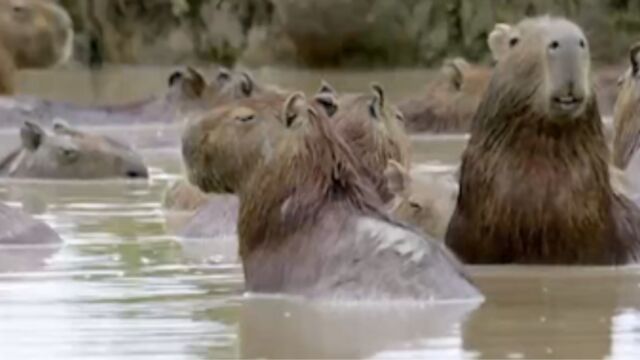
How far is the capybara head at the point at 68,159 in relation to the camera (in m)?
12.8

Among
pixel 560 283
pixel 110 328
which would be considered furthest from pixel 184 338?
pixel 560 283

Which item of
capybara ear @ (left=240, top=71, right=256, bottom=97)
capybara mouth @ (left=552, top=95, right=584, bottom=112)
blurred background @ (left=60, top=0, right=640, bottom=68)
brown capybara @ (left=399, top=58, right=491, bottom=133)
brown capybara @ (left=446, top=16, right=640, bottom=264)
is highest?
capybara mouth @ (left=552, top=95, right=584, bottom=112)

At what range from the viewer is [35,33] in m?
17.6

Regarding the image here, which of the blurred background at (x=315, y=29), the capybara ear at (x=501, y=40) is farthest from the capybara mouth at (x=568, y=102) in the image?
the blurred background at (x=315, y=29)

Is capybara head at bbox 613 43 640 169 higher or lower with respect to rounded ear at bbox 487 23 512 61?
lower

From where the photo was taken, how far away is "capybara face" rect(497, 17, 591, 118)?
758cm

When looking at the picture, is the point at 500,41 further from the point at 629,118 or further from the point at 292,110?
the point at 629,118

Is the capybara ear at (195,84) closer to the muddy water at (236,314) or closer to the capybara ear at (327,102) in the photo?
the muddy water at (236,314)

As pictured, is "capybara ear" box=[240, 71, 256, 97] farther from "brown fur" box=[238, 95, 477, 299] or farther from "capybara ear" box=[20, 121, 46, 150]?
"brown fur" box=[238, 95, 477, 299]

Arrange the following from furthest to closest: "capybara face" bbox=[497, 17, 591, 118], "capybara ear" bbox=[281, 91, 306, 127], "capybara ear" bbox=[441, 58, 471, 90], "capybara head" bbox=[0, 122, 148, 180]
A: "capybara ear" bbox=[441, 58, 471, 90] → "capybara head" bbox=[0, 122, 148, 180] → "capybara face" bbox=[497, 17, 591, 118] → "capybara ear" bbox=[281, 91, 306, 127]

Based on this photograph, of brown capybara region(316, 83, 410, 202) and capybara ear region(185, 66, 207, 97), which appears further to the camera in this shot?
capybara ear region(185, 66, 207, 97)

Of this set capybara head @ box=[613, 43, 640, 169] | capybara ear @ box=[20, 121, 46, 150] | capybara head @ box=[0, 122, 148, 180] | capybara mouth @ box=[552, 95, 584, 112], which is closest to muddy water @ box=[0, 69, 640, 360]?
capybara mouth @ box=[552, 95, 584, 112]

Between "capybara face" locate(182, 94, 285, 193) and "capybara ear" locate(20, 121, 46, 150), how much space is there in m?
5.65

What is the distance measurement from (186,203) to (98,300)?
3634 millimetres
